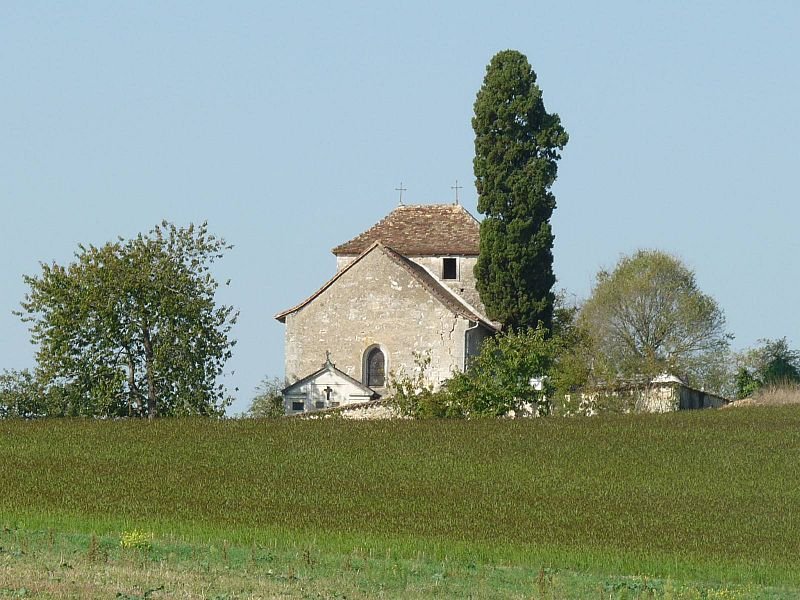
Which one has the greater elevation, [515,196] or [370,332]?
[515,196]

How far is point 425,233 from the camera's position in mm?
70312

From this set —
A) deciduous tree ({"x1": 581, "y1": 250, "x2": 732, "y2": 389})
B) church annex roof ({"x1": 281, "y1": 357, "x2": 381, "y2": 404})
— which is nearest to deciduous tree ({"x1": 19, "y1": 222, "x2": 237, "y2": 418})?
church annex roof ({"x1": 281, "y1": 357, "x2": 381, "y2": 404})

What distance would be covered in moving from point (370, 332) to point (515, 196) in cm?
835

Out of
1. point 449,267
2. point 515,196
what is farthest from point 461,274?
point 515,196

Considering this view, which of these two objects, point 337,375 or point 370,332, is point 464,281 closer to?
point 370,332

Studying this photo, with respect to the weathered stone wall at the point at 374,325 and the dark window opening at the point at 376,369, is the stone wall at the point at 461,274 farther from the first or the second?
the dark window opening at the point at 376,369

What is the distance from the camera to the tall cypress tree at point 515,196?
5959cm

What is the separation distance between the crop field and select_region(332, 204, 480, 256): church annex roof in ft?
71.3

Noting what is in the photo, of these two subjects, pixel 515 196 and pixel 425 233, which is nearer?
pixel 515 196

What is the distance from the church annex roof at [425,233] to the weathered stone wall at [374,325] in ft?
17.8

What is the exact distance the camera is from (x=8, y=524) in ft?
96.2

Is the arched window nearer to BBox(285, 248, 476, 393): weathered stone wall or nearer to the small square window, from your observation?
BBox(285, 248, 476, 393): weathered stone wall

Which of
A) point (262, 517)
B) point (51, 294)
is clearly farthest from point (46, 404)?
point (262, 517)

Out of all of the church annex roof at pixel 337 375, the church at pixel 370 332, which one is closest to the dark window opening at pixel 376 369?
the church at pixel 370 332
